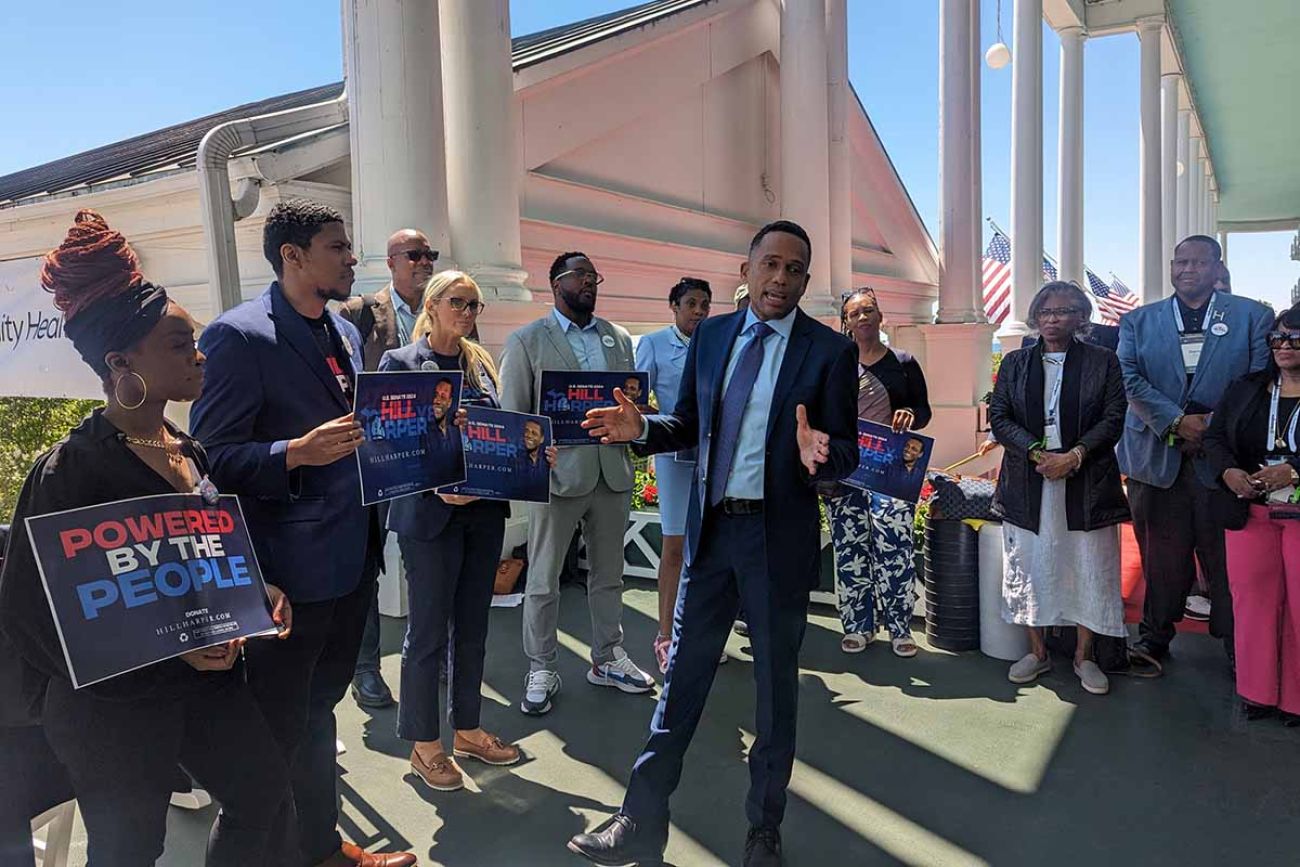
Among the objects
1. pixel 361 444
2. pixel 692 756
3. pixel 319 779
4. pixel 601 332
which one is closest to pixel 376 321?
pixel 601 332

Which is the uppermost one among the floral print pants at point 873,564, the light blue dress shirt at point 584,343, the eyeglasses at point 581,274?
the eyeglasses at point 581,274

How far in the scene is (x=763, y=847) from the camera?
9.02 feet

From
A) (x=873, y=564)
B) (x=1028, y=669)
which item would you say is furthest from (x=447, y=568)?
(x=1028, y=669)

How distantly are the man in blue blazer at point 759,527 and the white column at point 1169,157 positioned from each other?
1821 cm

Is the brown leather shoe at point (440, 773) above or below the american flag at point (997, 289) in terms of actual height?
below

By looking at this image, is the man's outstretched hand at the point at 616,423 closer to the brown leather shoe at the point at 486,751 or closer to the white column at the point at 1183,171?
the brown leather shoe at the point at 486,751

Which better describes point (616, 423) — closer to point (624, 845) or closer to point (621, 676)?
point (624, 845)

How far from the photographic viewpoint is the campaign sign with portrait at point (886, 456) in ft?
14.0

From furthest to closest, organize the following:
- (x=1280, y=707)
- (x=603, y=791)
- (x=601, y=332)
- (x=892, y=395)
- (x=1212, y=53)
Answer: (x=1212, y=53) < (x=892, y=395) < (x=601, y=332) < (x=1280, y=707) < (x=603, y=791)

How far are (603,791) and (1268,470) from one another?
3.19 meters

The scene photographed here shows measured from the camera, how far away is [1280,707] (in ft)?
12.5

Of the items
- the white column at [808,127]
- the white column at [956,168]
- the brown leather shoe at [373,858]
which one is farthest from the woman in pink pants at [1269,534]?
the white column at [956,168]

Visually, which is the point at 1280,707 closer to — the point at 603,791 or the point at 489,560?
the point at 603,791

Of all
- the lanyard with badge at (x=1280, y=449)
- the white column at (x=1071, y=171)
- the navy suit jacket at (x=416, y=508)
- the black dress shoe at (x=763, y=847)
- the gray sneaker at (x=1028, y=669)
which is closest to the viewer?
the black dress shoe at (x=763, y=847)
